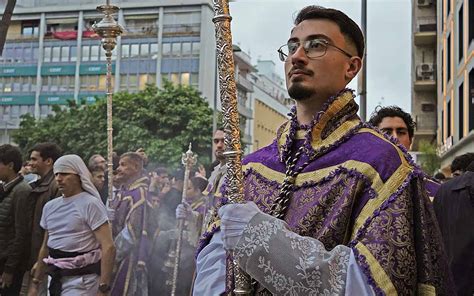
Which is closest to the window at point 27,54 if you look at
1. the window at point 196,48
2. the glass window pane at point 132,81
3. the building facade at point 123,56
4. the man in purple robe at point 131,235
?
the building facade at point 123,56

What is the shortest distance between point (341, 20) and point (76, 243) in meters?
3.55

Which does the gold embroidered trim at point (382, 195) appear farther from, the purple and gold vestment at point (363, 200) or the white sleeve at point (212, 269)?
the white sleeve at point (212, 269)

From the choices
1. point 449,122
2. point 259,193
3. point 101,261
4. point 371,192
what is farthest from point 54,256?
point 449,122

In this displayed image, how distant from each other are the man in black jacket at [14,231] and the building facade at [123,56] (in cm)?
3521

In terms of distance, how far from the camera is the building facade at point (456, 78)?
2020 cm

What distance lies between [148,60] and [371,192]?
149ft

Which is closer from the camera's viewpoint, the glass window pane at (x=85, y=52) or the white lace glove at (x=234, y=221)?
the white lace glove at (x=234, y=221)

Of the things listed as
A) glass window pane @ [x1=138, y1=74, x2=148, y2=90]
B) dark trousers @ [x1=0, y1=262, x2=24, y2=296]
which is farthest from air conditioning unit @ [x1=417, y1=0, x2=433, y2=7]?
dark trousers @ [x1=0, y1=262, x2=24, y2=296]

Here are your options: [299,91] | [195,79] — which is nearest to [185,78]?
[195,79]

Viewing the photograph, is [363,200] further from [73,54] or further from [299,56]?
[73,54]

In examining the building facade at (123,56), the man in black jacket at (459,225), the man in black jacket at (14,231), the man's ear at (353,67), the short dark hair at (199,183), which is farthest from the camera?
the building facade at (123,56)

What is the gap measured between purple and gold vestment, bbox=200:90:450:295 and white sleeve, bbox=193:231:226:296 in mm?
230

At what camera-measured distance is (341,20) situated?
2518 millimetres

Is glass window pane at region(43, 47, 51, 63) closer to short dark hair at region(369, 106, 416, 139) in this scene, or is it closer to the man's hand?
the man's hand
